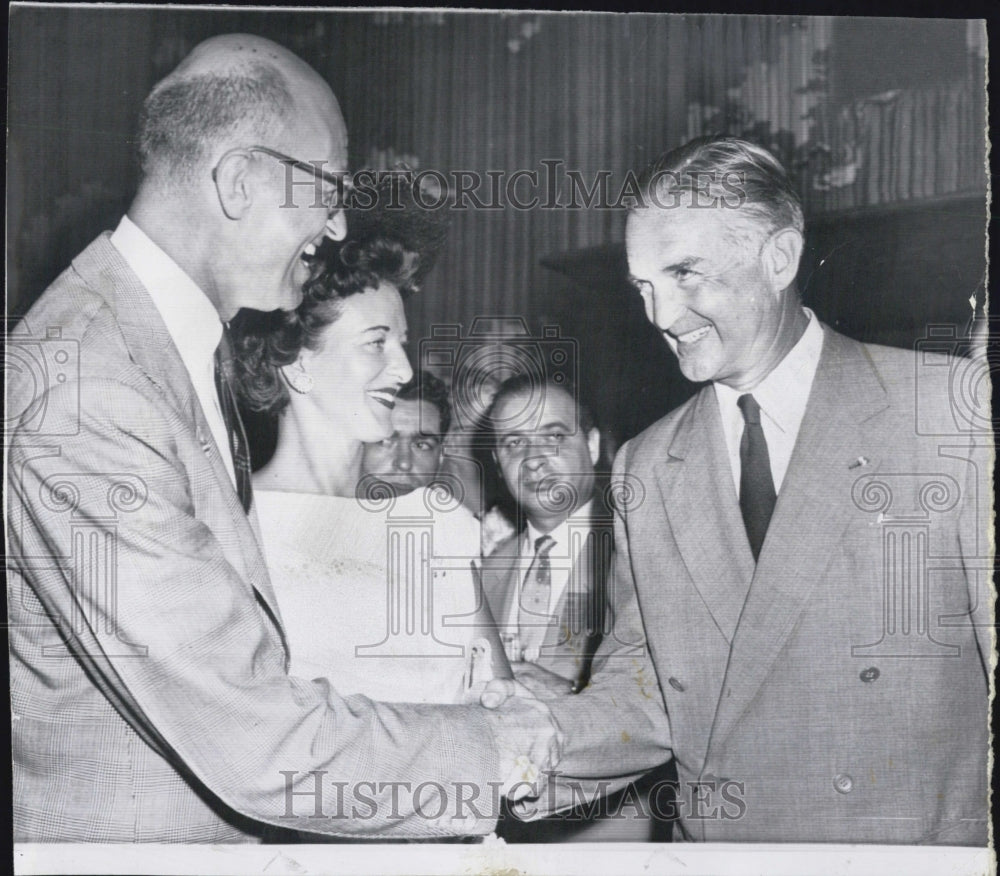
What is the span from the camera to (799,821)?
9.68 feet

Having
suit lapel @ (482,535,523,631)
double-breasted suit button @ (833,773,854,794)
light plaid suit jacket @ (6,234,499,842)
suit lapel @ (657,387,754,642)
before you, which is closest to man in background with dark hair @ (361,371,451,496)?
suit lapel @ (482,535,523,631)

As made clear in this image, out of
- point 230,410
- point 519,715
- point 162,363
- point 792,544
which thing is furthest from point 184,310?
point 792,544

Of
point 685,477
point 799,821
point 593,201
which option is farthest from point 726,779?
point 593,201

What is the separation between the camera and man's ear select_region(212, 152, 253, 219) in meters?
2.90

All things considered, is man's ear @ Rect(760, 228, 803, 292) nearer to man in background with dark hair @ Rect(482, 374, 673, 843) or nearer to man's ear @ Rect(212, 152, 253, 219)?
man in background with dark hair @ Rect(482, 374, 673, 843)

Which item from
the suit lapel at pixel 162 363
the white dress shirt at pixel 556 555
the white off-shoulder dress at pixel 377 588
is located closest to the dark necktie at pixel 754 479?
the white dress shirt at pixel 556 555

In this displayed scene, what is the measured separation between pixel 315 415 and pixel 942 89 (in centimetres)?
211

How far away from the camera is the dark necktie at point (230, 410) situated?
292 centimetres

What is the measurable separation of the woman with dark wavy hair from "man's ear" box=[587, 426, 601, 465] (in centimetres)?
41

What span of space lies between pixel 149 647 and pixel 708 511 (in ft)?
5.40

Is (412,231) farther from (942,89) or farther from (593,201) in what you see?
(942,89)

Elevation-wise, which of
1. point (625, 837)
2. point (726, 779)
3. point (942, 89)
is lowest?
point (625, 837)

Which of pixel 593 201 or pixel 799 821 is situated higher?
pixel 593 201

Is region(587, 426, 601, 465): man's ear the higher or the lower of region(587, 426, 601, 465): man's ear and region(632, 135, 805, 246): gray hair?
the lower
